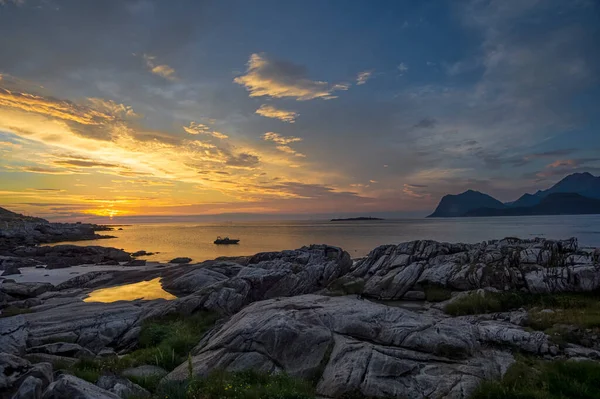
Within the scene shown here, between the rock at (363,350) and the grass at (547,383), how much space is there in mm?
692

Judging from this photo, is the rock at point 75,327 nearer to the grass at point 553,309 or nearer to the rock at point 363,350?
the rock at point 363,350

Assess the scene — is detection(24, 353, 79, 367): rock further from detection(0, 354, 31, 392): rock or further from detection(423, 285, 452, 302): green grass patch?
detection(423, 285, 452, 302): green grass patch

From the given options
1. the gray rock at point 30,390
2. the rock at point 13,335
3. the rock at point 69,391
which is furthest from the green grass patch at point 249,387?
the rock at point 13,335

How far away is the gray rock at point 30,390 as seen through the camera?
8249 mm

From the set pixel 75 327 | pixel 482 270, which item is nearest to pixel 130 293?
pixel 75 327

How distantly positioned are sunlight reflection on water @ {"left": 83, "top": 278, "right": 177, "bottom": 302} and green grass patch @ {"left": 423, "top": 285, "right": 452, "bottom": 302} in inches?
1021

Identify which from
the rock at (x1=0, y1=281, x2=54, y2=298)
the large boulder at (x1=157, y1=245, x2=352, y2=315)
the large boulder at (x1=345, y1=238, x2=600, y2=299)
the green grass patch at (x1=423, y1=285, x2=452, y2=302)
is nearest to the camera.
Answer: the large boulder at (x1=157, y1=245, x2=352, y2=315)

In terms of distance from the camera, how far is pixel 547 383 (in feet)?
36.0

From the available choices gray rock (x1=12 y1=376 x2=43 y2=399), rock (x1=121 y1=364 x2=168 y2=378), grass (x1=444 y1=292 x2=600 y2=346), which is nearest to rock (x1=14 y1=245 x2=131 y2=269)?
rock (x1=121 y1=364 x2=168 y2=378)

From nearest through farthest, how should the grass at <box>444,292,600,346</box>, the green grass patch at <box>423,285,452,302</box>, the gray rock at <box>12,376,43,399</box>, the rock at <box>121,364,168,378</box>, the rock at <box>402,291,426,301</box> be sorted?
the gray rock at <box>12,376,43,399</box>, the rock at <box>121,364,168,378</box>, the grass at <box>444,292,600,346</box>, the green grass patch at <box>423,285,452,302</box>, the rock at <box>402,291,426,301</box>

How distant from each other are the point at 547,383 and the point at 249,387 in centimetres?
990

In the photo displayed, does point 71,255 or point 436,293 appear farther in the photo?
point 71,255

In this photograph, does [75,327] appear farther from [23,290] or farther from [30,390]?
[23,290]

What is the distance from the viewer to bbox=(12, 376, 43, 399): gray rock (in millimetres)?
8249
